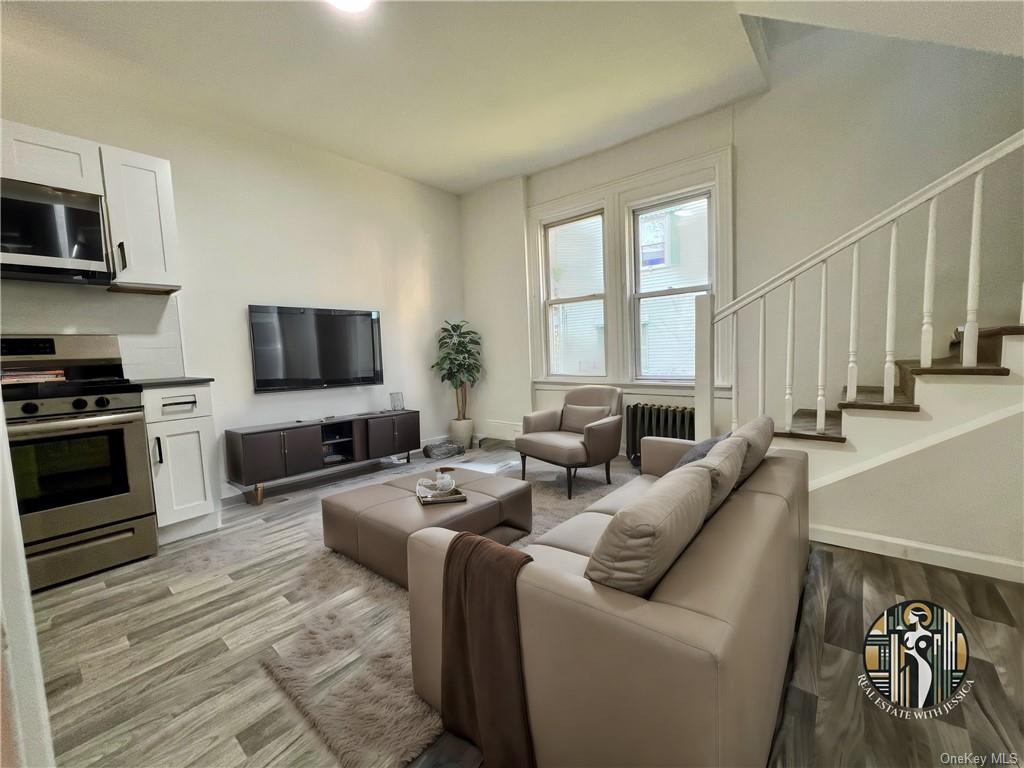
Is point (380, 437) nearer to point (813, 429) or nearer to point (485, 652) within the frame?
point (485, 652)

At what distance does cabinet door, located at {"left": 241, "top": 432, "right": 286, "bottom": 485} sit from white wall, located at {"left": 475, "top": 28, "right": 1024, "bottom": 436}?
389cm

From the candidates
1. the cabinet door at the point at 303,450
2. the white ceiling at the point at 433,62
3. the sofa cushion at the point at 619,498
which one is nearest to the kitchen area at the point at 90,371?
the cabinet door at the point at 303,450

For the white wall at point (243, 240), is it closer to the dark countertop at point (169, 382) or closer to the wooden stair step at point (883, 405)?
the dark countertop at point (169, 382)

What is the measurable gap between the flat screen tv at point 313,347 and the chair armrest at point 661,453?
3035 mm

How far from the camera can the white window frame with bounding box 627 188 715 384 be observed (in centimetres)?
386

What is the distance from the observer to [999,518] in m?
1.95

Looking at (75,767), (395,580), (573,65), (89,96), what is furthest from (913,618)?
(89,96)

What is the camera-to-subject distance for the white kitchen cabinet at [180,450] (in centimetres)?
262

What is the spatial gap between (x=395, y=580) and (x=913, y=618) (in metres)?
2.16

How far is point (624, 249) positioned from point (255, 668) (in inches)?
167

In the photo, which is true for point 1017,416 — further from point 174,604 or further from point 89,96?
point 89,96

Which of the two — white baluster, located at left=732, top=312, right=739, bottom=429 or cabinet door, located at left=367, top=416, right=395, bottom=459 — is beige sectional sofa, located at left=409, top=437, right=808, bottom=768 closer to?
white baluster, located at left=732, top=312, right=739, bottom=429

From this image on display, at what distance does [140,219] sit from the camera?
272 cm

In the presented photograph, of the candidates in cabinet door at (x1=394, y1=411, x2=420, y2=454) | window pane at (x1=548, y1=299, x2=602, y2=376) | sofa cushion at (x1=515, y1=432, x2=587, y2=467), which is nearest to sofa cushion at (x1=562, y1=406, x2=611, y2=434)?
sofa cushion at (x1=515, y1=432, x2=587, y2=467)
